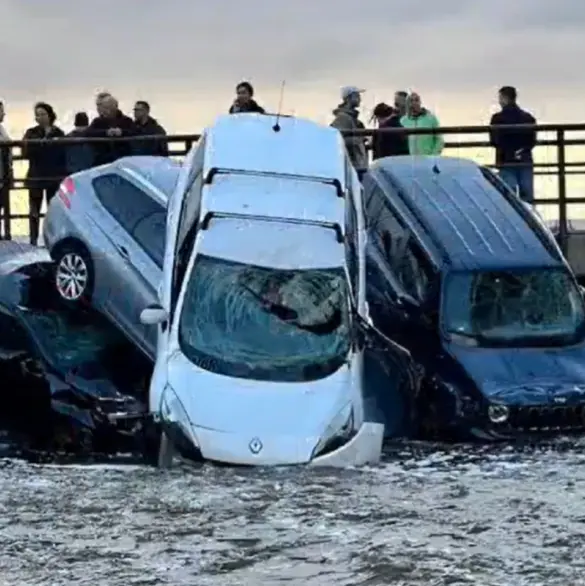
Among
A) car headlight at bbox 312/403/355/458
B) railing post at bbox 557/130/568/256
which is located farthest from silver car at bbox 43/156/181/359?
railing post at bbox 557/130/568/256

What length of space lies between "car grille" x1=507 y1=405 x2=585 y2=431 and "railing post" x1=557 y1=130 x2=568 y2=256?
21.0ft

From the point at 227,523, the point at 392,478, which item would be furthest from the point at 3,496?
the point at 392,478

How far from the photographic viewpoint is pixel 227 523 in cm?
1359

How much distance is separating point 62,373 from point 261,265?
89.5 inches

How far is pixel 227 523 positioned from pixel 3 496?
82.4 inches

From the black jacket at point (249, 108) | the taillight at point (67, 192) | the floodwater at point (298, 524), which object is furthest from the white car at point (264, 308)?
the black jacket at point (249, 108)

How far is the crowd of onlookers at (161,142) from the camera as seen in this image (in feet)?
78.6

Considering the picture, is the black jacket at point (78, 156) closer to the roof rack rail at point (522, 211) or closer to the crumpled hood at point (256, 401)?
the roof rack rail at point (522, 211)

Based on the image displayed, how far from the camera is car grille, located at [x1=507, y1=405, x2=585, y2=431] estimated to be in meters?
17.8

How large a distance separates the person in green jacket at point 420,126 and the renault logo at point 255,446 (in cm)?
929

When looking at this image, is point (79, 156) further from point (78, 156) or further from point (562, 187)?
point (562, 187)

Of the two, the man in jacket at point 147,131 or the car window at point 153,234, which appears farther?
the man in jacket at point 147,131

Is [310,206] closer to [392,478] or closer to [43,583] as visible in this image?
[392,478]

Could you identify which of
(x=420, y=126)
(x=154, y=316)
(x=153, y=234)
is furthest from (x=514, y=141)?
(x=154, y=316)
